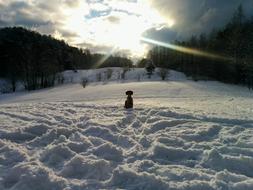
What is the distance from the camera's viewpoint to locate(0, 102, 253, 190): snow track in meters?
5.55

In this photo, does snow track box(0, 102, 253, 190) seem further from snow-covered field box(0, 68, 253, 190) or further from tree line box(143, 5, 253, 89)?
tree line box(143, 5, 253, 89)

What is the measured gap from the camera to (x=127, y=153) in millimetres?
7086

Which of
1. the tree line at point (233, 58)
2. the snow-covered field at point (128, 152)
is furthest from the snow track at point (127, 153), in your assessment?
the tree line at point (233, 58)

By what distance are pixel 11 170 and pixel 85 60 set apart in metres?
143

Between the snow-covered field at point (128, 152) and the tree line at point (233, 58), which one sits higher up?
the tree line at point (233, 58)

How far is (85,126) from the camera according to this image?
9.83 metres

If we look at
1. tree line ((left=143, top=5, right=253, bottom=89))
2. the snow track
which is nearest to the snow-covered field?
the snow track

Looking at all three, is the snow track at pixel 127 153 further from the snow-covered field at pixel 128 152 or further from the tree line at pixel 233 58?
the tree line at pixel 233 58

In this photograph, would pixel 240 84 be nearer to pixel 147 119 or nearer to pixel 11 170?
pixel 147 119

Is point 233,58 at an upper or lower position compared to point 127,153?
upper

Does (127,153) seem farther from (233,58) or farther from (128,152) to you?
(233,58)

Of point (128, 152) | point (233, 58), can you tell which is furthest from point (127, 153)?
point (233, 58)

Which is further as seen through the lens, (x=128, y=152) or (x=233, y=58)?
(x=233, y=58)

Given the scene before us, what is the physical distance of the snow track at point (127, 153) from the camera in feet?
18.2
